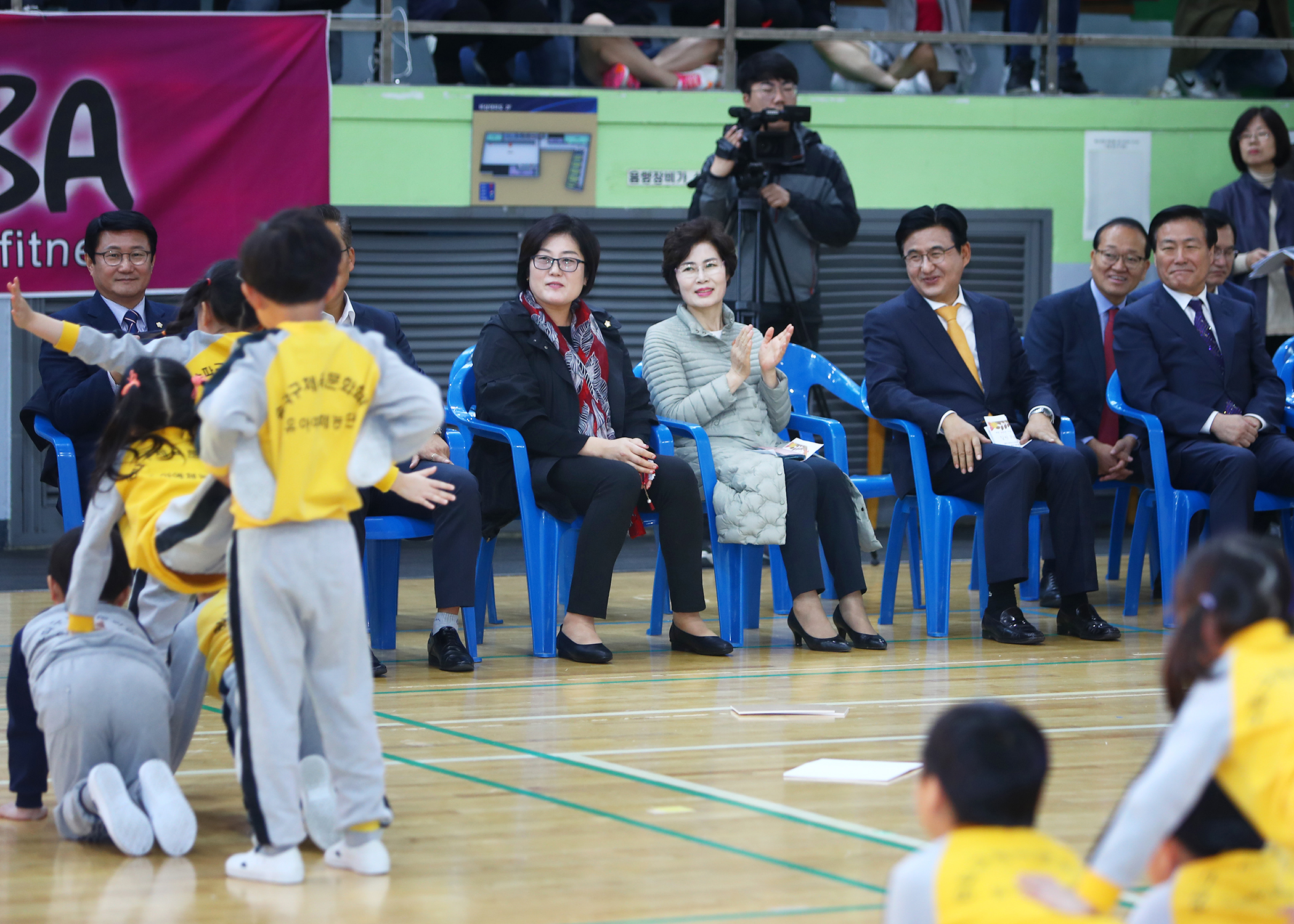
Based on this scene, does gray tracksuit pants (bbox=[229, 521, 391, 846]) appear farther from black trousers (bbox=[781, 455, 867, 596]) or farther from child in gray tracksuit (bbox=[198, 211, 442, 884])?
black trousers (bbox=[781, 455, 867, 596])

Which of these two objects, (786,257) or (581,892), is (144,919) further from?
(786,257)

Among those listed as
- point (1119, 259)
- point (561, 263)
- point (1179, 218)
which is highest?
point (1179, 218)

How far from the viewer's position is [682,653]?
4.22m

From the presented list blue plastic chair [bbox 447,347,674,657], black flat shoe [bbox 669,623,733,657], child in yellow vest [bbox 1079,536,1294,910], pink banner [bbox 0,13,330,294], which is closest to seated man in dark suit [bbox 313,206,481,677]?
blue plastic chair [bbox 447,347,674,657]

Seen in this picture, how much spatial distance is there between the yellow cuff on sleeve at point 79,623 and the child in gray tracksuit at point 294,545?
14.9 inches

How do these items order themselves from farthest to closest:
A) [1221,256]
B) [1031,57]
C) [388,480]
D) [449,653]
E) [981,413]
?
1. [1031,57]
2. [1221,256]
3. [981,413]
4. [449,653]
5. [388,480]

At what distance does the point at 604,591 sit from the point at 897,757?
4.15 feet

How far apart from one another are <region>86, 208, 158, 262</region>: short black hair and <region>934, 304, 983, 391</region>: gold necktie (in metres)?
2.33

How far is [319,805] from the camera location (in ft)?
7.77

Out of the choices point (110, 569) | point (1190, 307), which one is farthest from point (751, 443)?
point (110, 569)

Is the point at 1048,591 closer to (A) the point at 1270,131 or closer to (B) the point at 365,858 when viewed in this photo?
(A) the point at 1270,131

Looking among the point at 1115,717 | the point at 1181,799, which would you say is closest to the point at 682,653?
the point at 1115,717

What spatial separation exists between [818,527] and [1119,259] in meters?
1.65

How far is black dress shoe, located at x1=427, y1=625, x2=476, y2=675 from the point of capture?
390 cm
